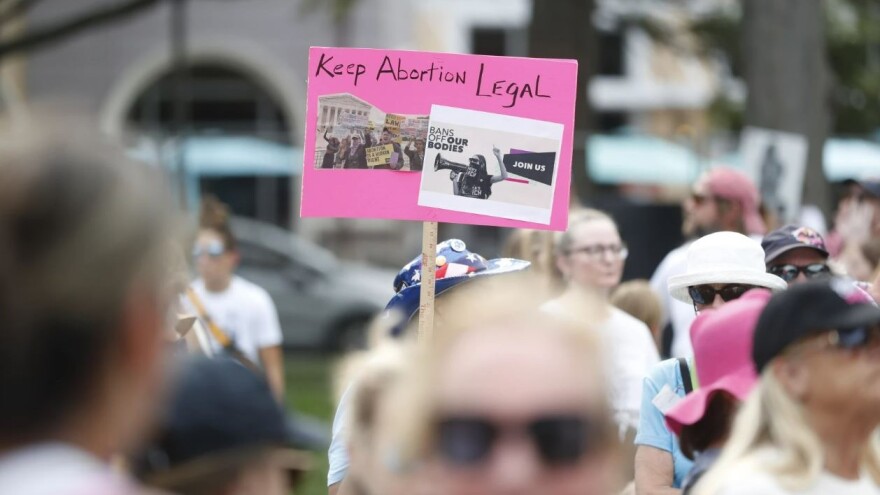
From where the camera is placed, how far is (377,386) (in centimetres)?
224

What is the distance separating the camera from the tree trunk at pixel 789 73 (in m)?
12.7

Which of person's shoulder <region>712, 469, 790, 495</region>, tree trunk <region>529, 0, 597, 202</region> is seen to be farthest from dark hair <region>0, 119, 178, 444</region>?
tree trunk <region>529, 0, 597, 202</region>

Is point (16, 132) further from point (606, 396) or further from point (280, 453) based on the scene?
point (280, 453)

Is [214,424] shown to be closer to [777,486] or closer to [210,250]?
[777,486]

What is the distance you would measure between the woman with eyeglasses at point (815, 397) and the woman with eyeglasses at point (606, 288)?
2.81 m

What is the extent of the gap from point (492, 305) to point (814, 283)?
46.3 inches

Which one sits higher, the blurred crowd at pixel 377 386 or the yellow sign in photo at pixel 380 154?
the yellow sign in photo at pixel 380 154

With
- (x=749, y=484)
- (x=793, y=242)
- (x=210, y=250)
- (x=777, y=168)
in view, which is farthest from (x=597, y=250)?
(x=777, y=168)

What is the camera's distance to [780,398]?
2.81 meters

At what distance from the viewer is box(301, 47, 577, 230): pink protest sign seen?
4.89 metres

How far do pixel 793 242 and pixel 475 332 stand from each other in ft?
12.9

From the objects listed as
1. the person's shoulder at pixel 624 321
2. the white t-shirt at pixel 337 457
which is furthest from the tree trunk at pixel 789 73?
the white t-shirt at pixel 337 457

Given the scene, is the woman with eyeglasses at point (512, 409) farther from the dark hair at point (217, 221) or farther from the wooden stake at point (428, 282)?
the dark hair at point (217, 221)

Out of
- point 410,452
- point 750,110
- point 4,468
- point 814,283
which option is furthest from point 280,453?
point 750,110
